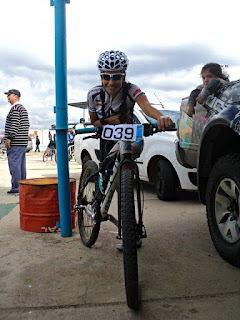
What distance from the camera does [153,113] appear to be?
2998 mm

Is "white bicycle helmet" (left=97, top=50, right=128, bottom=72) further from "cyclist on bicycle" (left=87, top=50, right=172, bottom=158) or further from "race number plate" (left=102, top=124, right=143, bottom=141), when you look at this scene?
"race number plate" (left=102, top=124, right=143, bottom=141)

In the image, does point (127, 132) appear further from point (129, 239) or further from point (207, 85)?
point (207, 85)

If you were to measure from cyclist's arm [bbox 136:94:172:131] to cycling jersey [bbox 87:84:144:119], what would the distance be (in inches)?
3.1

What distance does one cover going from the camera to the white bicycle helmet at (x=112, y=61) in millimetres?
3021

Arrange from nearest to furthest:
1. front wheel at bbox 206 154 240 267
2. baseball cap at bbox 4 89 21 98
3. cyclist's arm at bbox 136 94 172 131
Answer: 1. cyclist's arm at bbox 136 94 172 131
2. front wheel at bbox 206 154 240 267
3. baseball cap at bbox 4 89 21 98

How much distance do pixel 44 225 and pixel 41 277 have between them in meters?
1.27

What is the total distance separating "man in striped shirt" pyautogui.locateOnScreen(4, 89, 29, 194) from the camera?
651cm

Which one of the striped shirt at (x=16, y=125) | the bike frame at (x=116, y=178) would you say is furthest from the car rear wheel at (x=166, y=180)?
the striped shirt at (x=16, y=125)

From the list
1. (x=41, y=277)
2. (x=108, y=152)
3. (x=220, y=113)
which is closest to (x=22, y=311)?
(x=41, y=277)

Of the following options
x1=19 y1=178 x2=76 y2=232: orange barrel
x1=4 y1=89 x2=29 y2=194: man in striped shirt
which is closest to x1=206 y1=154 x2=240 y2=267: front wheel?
x1=19 y1=178 x2=76 y2=232: orange barrel

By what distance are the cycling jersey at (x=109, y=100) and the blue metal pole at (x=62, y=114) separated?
482mm

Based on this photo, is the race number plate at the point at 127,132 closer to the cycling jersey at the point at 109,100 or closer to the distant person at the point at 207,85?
the cycling jersey at the point at 109,100

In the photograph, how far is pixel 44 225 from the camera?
401cm

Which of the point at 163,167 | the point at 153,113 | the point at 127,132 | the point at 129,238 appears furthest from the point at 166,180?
the point at 129,238
